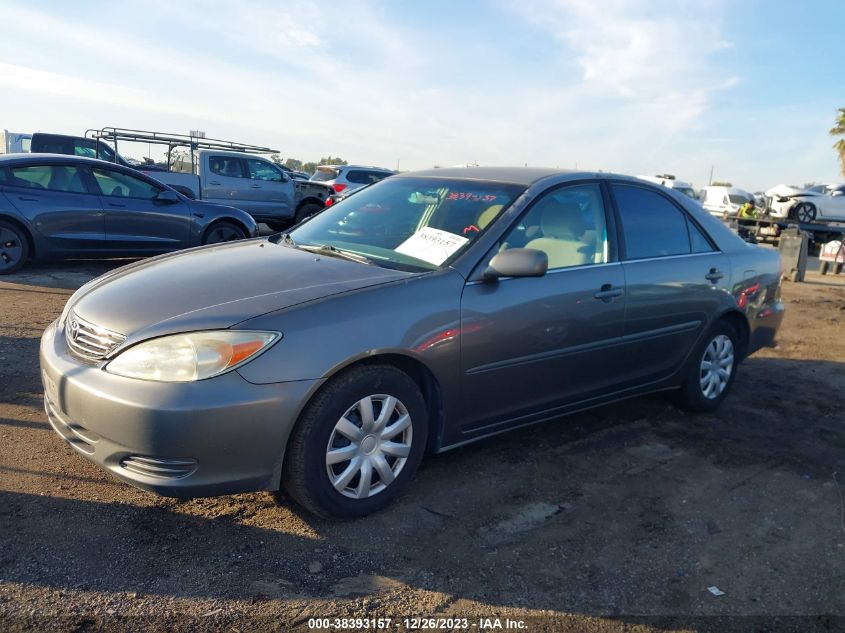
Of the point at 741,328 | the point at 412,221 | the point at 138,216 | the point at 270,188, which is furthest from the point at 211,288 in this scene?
the point at 270,188

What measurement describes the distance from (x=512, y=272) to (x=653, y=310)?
4.55 ft

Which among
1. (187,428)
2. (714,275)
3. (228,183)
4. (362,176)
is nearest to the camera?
(187,428)

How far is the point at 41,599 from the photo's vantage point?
2514 millimetres

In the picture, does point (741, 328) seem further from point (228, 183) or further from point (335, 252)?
point (228, 183)

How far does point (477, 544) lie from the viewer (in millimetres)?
3125

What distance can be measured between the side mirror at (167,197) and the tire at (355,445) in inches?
289

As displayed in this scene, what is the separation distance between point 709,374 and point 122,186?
7.59 metres

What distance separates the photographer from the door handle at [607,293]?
4.10 meters

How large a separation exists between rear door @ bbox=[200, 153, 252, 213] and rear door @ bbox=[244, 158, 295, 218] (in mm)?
93

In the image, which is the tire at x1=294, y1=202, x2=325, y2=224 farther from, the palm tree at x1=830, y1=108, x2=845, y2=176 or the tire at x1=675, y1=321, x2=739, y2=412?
the palm tree at x1=830, y1=108, x2=845, y2=176

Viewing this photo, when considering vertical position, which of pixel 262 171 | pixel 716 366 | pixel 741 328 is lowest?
pixel 716 366

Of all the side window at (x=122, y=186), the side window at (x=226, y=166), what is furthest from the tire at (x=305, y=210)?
the side window at (x=122, y=186)

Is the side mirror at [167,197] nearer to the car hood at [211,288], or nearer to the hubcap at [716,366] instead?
the car hood at [211,288]

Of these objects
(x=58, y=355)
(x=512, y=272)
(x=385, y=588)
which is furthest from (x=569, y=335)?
(x=58, y=355)
